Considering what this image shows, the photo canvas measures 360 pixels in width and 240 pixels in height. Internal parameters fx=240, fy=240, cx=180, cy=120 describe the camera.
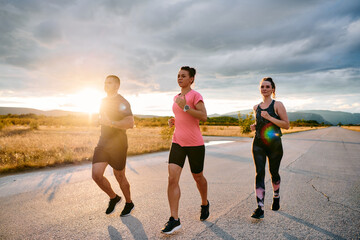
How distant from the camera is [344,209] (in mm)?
4031

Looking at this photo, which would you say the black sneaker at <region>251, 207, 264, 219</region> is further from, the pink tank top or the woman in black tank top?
the pink tank top

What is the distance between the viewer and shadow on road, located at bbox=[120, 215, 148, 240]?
2947 millimetres

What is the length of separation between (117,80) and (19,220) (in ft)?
7.96

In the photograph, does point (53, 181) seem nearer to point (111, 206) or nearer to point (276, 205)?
point (111, 206)

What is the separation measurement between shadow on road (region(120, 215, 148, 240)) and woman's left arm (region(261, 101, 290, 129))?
2354mm

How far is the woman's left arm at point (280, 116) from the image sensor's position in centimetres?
355

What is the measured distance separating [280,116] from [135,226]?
2629 mm

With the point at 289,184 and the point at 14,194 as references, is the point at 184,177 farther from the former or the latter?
the point at 14,194

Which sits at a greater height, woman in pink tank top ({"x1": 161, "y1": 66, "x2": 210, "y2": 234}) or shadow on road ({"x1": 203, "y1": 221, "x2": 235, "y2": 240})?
woman in pink tank top ({"x1": 161, "y1": 66, "x2": 210, "y2": 234})

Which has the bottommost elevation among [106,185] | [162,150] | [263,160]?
[162,150]

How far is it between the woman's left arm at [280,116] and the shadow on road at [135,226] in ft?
7.72

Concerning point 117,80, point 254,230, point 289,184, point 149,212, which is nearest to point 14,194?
point 149,212

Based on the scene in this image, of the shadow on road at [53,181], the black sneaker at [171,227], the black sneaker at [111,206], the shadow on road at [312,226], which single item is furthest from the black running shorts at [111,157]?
the shadow on road at [312,226]

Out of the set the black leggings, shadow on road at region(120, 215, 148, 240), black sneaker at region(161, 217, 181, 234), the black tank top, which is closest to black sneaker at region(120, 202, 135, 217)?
shadow on road at region(120, 215, 148, 240)
